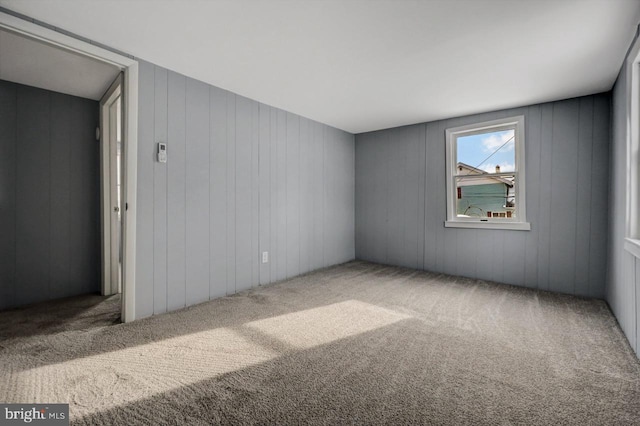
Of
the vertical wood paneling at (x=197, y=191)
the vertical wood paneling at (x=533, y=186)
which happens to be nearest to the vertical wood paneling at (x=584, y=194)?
the vertical wood paneling at (x=533, y=186)

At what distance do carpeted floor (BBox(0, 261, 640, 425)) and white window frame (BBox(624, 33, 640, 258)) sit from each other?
0.85 meters

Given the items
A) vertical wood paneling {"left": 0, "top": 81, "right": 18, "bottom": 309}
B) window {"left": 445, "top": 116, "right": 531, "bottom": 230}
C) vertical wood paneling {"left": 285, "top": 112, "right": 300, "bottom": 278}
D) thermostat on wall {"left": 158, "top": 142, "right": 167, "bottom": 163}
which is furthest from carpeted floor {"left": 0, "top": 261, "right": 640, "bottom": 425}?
thermostat on wall {"left": 158, "top": 142, "right": 167, "bottom": 163}

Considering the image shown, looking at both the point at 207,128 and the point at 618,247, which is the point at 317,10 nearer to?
the point at 207,128

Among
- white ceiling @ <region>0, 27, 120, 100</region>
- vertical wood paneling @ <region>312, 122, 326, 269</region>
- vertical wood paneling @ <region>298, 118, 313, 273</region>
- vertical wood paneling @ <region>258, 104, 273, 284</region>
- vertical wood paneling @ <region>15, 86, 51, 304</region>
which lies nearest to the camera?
white ceiling @ <region>0, 27, 120, 100</region>

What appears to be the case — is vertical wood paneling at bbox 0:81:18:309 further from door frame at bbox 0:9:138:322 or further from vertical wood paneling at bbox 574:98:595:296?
vertical wood paneling at bbox 574:98:595:296

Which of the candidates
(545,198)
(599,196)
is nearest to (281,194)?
(545,198)

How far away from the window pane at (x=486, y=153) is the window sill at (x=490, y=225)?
27.0 inches

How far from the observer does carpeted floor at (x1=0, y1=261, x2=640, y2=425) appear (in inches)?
56.5

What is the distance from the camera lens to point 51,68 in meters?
2.74

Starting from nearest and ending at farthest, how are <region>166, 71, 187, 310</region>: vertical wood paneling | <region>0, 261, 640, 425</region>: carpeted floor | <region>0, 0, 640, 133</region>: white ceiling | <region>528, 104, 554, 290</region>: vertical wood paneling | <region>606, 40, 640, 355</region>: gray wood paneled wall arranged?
<region>0, 261, 640, 425</region>: carpeted floor → <region>0, 0, 640, 133</region>: white ceiling → <region>606, 40, 640, 355</region>: gray wood paneled wall → <region>166, 71, 187, 310</region>: vertical wood paneling → <region>528, 104, 554, 290</region>: vertical wood paneling

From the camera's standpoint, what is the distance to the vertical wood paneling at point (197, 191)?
2.91 meters

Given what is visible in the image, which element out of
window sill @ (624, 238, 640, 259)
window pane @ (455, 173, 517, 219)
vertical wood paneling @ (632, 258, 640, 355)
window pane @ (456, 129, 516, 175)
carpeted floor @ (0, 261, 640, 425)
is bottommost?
carpeted floor @ (0, 261, 640, 425)

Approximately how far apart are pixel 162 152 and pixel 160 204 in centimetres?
47

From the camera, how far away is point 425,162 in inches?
174
